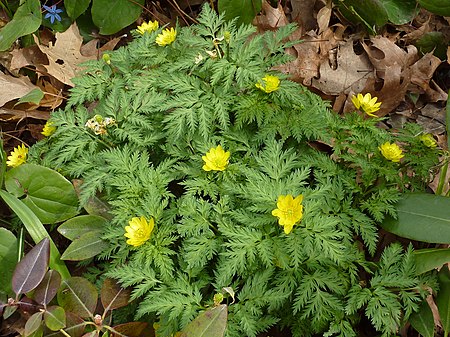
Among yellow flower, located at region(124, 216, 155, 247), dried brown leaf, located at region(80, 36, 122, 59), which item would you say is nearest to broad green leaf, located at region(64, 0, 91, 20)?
dried brown leaf, located at region(80, 36, 122, 59)

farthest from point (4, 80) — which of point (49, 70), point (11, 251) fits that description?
point (11, 251)

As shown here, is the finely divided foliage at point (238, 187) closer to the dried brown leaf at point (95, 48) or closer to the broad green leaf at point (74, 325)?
the broad green leaf at point (74, 325)

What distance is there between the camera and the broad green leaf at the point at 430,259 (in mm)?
1750

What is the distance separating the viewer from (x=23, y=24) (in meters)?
2.62

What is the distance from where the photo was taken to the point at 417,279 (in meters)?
1.73

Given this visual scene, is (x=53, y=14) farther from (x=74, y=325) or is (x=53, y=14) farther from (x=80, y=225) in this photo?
(x=74, y=325)

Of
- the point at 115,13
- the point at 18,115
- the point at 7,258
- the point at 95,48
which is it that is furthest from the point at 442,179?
the point at 18,115

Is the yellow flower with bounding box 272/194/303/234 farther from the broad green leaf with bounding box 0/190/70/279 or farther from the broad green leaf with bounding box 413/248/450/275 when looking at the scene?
the broad green leaf with bounding box 0/190/70/279

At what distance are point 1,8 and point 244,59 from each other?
6.71 feet

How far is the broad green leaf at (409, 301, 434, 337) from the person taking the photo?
5.74 feet

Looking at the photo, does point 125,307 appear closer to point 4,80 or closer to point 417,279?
point 417,279

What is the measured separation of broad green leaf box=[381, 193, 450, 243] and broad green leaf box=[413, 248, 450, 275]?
0.14 feet

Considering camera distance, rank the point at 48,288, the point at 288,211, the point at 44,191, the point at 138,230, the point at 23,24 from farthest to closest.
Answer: the point at 23,24, the point at 44,191, the point at 48,288, the point at 138,230, the point at 288,211

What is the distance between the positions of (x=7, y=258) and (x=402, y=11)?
232cm
